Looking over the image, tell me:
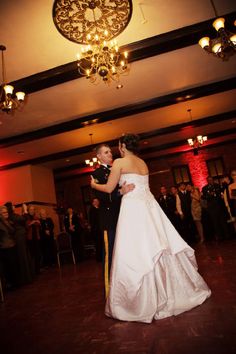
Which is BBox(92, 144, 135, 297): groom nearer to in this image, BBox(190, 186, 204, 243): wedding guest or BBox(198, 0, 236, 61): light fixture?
BBox(198, 0, 236, 61): light fixture

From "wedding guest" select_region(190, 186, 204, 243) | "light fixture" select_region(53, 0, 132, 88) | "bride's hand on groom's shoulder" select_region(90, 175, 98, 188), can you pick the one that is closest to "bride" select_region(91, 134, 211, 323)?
"bride's hand on groom's shoulder" select_region(90, 175, 98, 188)

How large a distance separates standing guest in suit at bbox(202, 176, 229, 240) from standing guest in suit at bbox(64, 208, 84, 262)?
396 centimetres

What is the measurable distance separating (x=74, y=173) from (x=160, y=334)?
1289cm

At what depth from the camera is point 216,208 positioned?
280 inches

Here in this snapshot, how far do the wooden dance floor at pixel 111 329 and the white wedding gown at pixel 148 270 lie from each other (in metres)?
0.09

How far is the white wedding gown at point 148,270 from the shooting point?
205 centimetres

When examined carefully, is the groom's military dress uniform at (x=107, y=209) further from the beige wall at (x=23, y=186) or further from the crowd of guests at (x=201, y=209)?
the beige wall at (x=23, y=186)

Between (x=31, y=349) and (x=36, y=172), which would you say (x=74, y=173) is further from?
(x=31, y=349)

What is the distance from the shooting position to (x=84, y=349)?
1.74 metres

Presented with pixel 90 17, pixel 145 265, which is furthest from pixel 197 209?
pixel 145 265

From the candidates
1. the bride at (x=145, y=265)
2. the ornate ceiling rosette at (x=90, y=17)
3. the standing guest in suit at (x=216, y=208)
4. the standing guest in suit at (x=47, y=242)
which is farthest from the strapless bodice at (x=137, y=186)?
the standing guest in suit at (x=47, y=242)

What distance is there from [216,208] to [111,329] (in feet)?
18.9

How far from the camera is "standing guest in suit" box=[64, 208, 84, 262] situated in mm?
8344

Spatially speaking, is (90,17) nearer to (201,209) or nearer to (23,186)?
(201,209)
